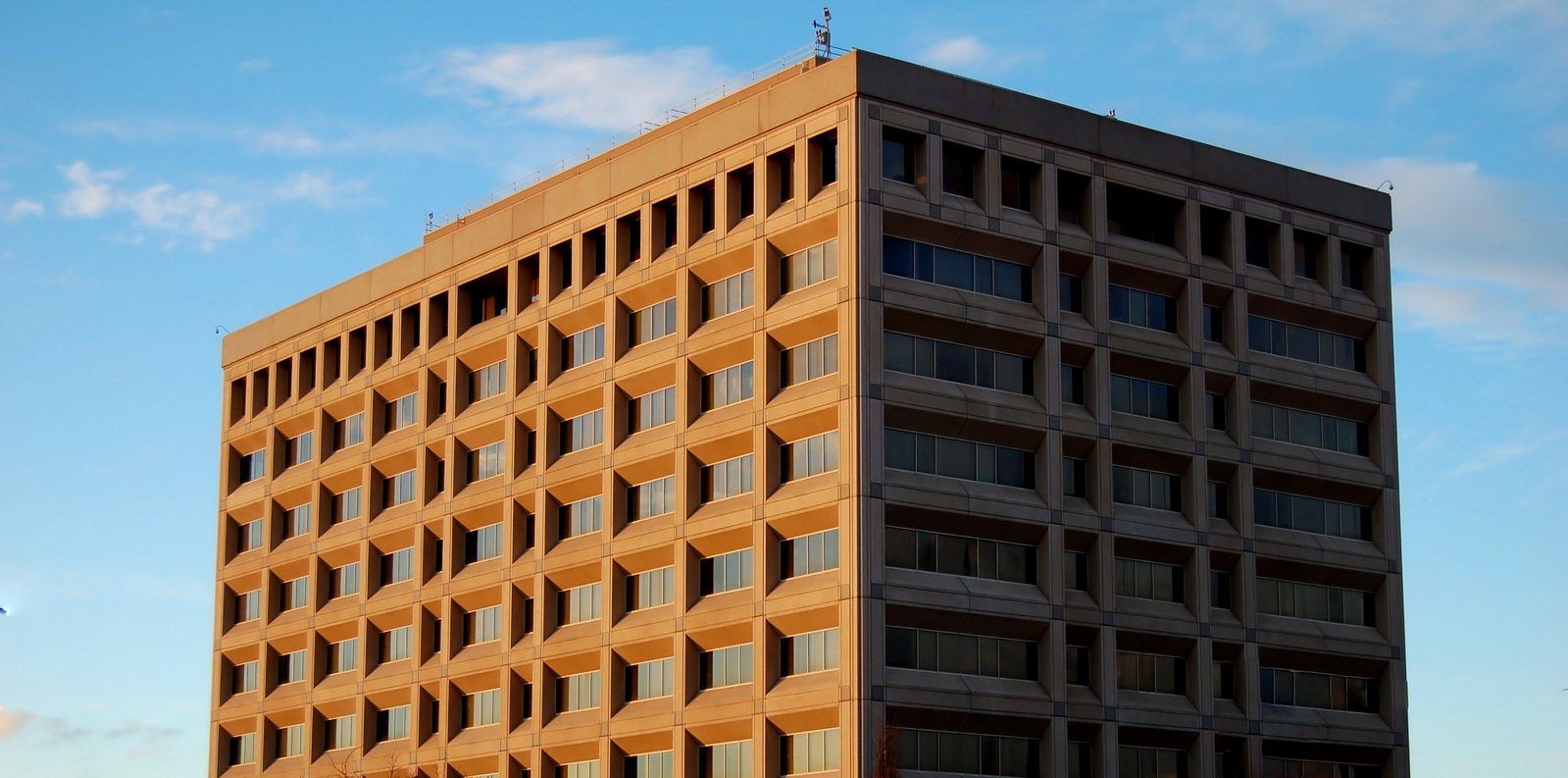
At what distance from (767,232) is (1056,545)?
54.0 ft

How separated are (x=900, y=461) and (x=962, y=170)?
40.3ft

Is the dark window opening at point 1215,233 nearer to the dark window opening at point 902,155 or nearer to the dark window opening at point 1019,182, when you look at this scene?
the dark window opening at point 1019,182

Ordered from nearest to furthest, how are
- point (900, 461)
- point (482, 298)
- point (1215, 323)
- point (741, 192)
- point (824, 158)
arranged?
point (900, 461), point (824, 158), point (741, 192), point (1215, 323), point (482, 298)

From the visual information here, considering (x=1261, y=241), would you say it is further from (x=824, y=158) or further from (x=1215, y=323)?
(x=824, y=158)

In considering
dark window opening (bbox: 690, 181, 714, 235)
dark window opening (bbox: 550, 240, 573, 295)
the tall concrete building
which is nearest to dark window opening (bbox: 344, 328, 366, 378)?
the tall concrete building

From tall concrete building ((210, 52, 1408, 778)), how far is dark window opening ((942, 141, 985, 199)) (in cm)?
18

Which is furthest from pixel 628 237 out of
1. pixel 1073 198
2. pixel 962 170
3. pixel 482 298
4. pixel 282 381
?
pixel 282 381

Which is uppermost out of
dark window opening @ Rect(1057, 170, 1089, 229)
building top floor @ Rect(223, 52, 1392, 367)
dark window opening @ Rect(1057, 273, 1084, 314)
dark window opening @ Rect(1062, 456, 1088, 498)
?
building top floor @ Rect(223, 52, 1392, 367)

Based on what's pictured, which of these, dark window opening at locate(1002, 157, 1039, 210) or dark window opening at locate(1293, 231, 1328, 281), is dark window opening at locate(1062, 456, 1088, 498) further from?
dark window opening at locate(1293, 231, 1328, 281)

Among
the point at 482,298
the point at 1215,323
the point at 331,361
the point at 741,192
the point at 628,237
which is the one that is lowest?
the point at 1215,323

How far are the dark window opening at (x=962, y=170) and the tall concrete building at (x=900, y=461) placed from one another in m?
0.18

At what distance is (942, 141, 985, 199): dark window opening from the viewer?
90.2 meters

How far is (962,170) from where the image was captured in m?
90.8

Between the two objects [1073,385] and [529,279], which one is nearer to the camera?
[1073,385]
